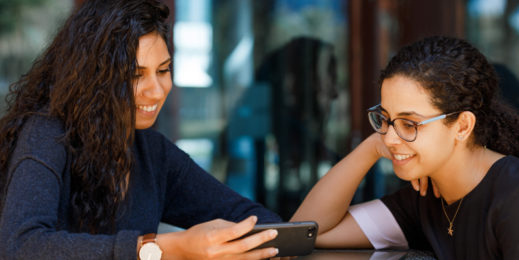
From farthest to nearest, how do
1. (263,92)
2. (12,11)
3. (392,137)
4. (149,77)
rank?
1. (263,92)
2. (12,11)
3. (149,77)
4. (392,137)

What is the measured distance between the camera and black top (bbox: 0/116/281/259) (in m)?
1.23

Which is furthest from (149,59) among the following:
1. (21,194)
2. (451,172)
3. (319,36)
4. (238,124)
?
(319,36)

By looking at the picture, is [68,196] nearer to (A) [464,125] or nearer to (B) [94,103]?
(B) [94,103]

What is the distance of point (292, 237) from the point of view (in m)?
1.34

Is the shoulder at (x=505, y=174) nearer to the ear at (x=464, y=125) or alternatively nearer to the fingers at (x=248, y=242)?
the ear at (x=464, y=125)

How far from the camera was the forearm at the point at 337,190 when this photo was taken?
1.71m

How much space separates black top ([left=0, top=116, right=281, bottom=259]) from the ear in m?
0.65

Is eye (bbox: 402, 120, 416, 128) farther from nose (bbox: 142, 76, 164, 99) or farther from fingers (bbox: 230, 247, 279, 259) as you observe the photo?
nose (bbox: 142, 76, 164, 99)

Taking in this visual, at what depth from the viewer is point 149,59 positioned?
154 cm

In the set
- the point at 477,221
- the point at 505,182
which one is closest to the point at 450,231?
the point at 477,221

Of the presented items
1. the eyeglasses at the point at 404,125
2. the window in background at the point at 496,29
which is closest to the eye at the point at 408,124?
the eyeglasses at the point at 404,125

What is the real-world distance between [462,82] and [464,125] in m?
0.12

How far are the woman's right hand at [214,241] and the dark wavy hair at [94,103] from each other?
13.5 inches

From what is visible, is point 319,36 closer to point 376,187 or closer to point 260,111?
point 260,111
